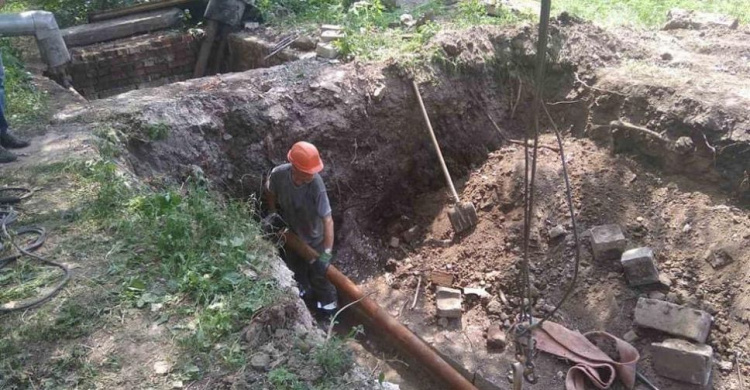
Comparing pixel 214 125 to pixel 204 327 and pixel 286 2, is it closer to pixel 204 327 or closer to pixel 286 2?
pixel 204 327

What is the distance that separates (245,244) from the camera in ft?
11.8

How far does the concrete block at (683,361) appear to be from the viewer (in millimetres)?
4211

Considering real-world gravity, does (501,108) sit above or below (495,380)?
above

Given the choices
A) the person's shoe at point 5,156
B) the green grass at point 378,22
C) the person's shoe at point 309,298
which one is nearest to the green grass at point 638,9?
the green grass at point 378,22

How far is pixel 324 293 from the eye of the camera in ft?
17.2

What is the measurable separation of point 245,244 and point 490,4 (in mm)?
5530

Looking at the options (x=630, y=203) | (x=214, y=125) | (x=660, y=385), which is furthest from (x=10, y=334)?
(x=630, y=203)

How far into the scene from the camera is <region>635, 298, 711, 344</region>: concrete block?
Result: 173 inches

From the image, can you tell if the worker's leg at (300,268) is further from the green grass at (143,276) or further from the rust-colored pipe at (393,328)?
the green grass at (143,276)

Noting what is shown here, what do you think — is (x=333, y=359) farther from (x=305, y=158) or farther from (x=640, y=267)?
(x=640, y=267)

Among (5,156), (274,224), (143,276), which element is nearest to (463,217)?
(274,224)

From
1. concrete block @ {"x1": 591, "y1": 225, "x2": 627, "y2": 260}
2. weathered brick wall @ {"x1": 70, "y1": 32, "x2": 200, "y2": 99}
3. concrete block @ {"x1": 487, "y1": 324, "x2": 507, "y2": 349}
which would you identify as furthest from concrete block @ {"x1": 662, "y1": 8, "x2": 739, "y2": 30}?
weathered brick wall @ {"x1": 70, "y1": 32, "x2": 200, "y2": 99}

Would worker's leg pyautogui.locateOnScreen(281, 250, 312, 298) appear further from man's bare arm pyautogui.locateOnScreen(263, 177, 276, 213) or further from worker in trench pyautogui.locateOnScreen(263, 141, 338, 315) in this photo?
man's bare arm pyautogui.locateOnScreen(263, 177, 276, 213)

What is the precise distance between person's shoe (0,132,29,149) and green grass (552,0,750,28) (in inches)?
261
